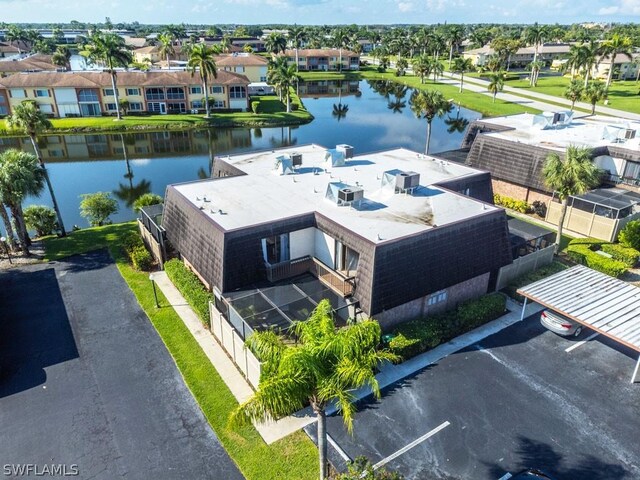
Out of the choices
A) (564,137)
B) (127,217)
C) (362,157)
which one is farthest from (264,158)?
(564,137)

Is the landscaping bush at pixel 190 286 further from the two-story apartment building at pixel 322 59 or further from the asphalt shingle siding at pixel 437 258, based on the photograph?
the two-story apartment building at pixel 322 59

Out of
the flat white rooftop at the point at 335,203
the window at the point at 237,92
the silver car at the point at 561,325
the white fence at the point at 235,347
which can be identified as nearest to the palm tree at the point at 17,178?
the flat white rooftop at the point at 335,203

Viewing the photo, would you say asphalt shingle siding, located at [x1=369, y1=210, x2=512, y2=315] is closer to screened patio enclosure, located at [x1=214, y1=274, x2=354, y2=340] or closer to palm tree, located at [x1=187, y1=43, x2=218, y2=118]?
screened patio enclosure, located at [x1=214, y1=274, x2=354, y2=340]

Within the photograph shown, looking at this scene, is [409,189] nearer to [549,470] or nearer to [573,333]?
[573,333]

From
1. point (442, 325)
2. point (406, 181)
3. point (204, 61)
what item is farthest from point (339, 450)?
Answer: point (204, 61)

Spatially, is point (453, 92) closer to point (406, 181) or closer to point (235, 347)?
point (406, 181)

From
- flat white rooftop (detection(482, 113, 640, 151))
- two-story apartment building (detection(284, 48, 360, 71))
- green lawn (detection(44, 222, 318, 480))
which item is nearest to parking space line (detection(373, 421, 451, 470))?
green lawn (detection(44, 222, 318, 480))
